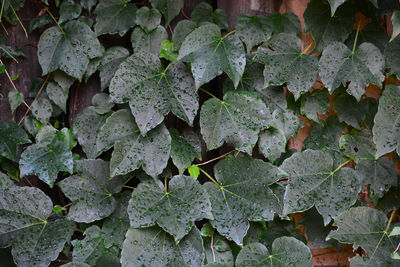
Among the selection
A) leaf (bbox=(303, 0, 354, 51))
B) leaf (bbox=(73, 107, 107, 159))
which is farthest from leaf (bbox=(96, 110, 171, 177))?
leaf (bbox=(303, 0, 354, 51))

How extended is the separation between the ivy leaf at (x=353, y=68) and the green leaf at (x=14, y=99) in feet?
2.98

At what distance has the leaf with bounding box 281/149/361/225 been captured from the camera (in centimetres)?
104

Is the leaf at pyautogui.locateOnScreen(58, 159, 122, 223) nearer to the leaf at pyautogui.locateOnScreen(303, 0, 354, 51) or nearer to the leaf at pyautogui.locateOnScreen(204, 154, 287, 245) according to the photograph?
the leaf at pyautogui.locateOnScreen(204, 154, 287, 245)

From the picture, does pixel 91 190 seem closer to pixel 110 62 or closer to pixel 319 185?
pixel 110 62

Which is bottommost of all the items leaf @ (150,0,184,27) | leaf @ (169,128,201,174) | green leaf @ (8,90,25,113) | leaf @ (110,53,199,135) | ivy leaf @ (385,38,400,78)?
leaf @ (169,128,201,174)

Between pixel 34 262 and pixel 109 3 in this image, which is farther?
pixel 109 3

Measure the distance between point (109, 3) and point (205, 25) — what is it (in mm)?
316

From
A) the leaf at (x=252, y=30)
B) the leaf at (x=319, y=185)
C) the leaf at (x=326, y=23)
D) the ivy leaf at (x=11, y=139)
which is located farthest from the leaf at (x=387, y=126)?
the ivy leaf at (x=11, y=139)

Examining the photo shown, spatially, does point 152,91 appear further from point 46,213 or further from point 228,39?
point 46,213

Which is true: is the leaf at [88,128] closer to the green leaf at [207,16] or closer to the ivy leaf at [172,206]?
the ivy leaf at [172,206]

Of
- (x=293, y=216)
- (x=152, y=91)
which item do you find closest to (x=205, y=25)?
(x=152, y=91)

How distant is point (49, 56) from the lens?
1.13 m

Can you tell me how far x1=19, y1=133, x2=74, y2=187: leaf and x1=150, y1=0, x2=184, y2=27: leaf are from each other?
482 millimetres

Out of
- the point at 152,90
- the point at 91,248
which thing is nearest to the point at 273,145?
the point at 152,90
